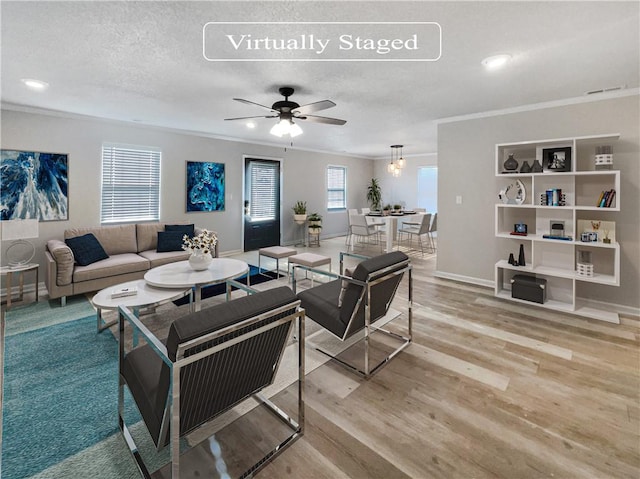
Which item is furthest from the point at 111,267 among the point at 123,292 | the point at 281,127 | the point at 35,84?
the point at 281,127

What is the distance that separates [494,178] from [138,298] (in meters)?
4.60

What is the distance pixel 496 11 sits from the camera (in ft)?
6.44

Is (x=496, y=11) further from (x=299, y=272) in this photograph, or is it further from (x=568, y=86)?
(x=299, y=272)

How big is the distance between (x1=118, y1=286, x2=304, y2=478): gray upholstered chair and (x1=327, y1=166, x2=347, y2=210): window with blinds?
7.57 m

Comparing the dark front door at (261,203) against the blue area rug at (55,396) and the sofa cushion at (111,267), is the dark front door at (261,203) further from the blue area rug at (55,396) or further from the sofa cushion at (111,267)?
the blue area rug at (55,396)

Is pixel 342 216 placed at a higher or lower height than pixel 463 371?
higher

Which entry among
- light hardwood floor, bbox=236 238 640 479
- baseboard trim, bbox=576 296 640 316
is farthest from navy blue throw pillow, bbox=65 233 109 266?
baseboard trim, bbox=576 296 640 316

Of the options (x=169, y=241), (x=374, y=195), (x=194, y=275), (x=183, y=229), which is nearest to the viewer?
(x=194, y=275)

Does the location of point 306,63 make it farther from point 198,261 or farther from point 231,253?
point 231,253

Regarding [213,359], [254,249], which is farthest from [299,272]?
[213,359]

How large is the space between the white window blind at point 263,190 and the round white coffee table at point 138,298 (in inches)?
162

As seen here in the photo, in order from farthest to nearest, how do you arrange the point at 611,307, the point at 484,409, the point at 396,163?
the point at 396,163
the point at 611,307
the point at 484,409

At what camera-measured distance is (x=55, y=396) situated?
83.5 inches

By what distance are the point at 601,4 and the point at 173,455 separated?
132 inches
